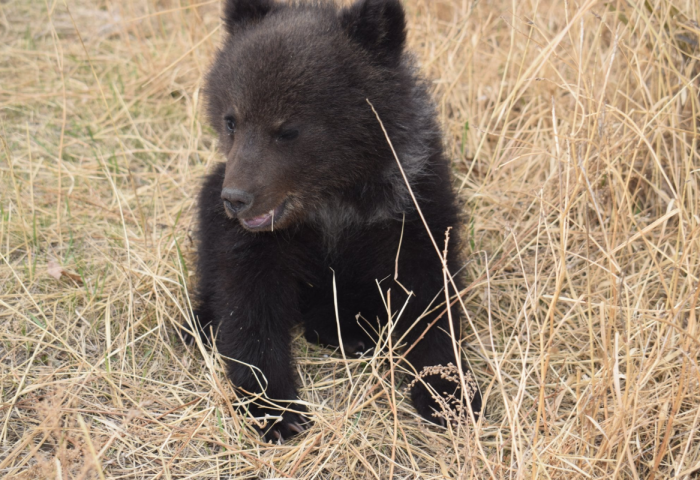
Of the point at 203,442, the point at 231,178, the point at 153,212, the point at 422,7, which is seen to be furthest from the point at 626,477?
the point at 422,7

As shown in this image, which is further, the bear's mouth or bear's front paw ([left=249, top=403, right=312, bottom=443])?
bear's front paw ([left=249, top=403, right=312, bottom=443])

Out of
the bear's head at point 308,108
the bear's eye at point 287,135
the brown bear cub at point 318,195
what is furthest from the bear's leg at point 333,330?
the bear's eye at point 287,135

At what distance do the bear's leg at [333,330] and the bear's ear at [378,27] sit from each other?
1438 millimetres

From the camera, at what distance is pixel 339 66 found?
3.54 metres

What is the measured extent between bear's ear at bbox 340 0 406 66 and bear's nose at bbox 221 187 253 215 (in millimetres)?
966

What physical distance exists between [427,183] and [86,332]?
2041 millimetres

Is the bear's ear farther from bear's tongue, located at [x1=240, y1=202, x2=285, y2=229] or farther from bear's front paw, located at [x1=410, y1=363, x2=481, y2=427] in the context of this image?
bear's front paw, located at [x1=410, y1=363, x2=481, y2=427]

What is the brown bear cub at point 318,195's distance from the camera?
137 inches

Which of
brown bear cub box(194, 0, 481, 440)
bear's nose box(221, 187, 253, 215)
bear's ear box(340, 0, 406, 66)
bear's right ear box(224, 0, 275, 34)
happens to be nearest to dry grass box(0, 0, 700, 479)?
brown bear cub box(194, 0, 481, 440)

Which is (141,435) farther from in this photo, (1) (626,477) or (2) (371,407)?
(1) (626,477)

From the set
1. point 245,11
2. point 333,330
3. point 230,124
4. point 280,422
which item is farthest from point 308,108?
point 280,422

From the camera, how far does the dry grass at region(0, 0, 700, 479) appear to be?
10.9 ft

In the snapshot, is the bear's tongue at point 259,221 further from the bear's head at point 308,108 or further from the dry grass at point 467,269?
the dry grass at point 467,269

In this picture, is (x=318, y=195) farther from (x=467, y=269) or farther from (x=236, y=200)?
(x=467, y=269)
